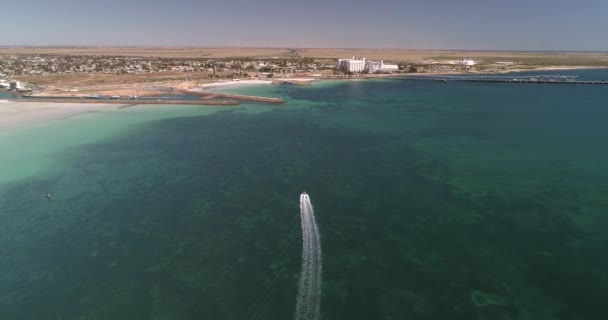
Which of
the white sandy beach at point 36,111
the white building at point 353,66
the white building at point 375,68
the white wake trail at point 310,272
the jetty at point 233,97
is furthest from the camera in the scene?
the white building at point 375,68

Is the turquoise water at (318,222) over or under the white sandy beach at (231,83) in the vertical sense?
under

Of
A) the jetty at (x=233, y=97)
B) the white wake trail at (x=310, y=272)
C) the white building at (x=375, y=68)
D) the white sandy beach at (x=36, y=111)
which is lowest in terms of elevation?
the white wake trail at (x=310, y=272)

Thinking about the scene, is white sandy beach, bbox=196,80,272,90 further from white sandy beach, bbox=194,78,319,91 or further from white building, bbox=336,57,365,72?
white building, bbox=336,57,365,72

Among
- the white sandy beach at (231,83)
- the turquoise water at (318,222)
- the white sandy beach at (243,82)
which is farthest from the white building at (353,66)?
the turquoise water at (318,222)

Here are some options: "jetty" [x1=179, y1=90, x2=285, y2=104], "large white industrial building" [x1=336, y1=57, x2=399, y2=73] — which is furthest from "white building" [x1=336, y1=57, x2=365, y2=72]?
"jetty" [x1=179, y1=90, x2=285, y2=104]

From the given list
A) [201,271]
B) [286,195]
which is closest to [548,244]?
[286,195]

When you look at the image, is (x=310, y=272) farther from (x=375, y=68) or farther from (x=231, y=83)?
(x=375, y=68)

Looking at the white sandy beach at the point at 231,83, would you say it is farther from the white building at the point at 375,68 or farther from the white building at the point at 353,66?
the white building at the point at 375,68
